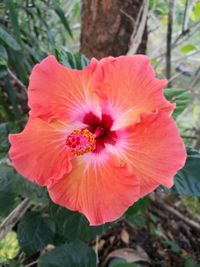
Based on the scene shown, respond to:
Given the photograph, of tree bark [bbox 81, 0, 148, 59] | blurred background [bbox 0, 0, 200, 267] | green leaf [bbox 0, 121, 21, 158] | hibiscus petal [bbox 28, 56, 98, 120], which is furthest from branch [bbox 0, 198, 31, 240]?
tree bark [bbox 81, 0, 148, 59]

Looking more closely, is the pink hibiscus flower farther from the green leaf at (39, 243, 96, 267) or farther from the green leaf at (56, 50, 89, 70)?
the green leaf at (39, 243, 96, 267)

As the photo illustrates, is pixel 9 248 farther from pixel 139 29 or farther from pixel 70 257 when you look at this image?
pixel 139 29

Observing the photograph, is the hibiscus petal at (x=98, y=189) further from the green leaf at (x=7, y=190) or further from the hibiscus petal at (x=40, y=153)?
the green leaf at (x=7, y=190)

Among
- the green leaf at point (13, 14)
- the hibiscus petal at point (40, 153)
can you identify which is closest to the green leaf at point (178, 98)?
the hibiscus petal at point (40, 153)

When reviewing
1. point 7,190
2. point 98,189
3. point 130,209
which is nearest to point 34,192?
point 7,190

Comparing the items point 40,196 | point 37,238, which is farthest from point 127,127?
point 37,238

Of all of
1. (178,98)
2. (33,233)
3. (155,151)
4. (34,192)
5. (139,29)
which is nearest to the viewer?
(155,151)
